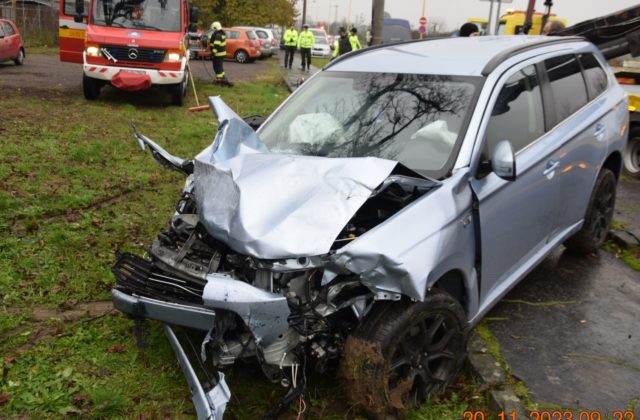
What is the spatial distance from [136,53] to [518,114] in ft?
32.4

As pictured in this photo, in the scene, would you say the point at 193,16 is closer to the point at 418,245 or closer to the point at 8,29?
the point at 8,29

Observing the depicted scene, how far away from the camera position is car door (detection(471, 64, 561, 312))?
133 inches

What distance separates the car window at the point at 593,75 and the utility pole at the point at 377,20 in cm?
806

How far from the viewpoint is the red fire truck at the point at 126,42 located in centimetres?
1177

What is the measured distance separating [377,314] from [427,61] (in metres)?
2.02

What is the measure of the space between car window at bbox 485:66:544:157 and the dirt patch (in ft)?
4.80

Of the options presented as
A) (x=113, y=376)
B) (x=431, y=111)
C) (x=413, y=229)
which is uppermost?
(x=431, y=111)

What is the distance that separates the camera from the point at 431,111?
3676 mm

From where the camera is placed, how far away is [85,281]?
4.46 m

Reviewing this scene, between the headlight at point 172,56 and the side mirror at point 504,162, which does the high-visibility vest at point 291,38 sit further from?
the side mirror at point 504,162

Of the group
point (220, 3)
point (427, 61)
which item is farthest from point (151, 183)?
point (220, 3)

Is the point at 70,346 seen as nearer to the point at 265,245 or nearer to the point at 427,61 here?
the point at 265,245

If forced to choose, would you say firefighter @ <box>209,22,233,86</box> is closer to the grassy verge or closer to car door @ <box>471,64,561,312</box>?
the grassy verge
